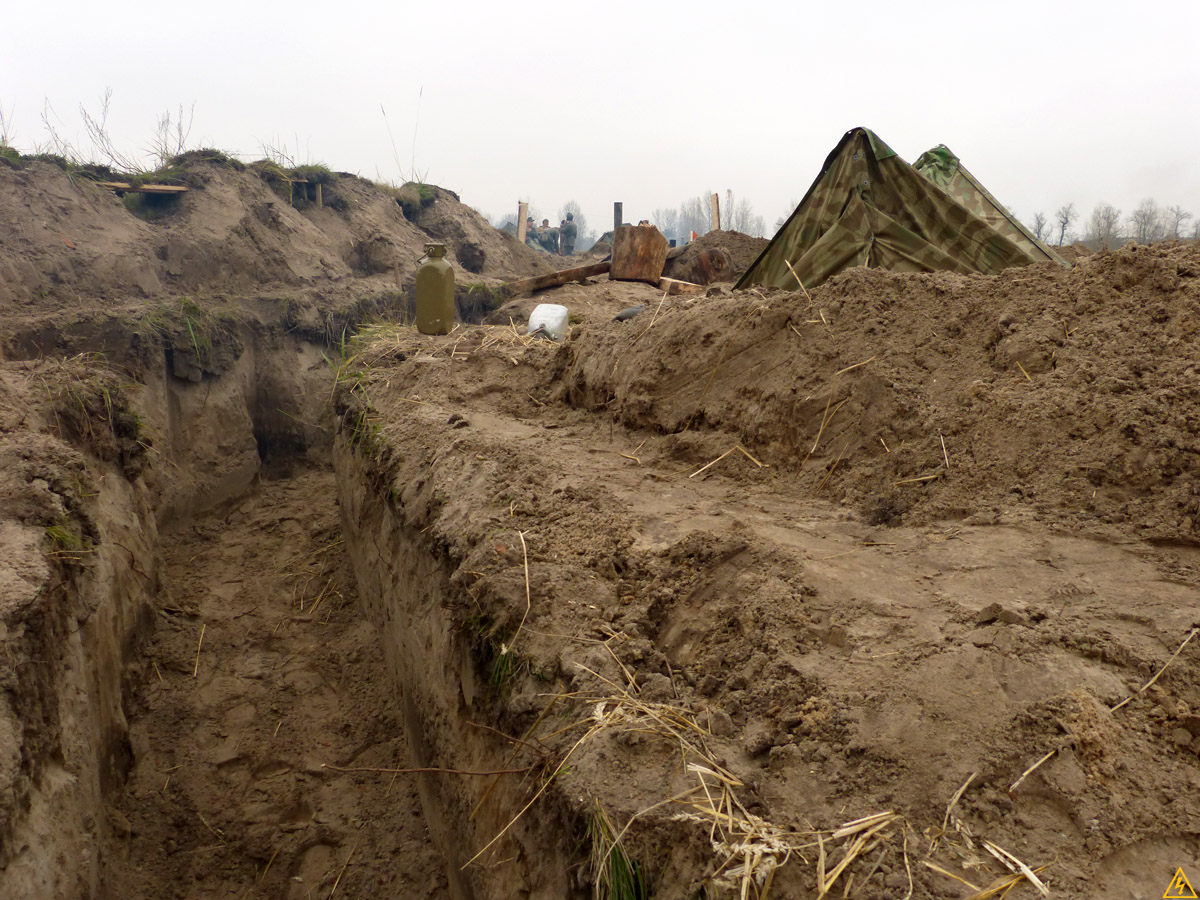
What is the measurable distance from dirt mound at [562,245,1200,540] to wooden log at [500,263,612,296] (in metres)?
6.30

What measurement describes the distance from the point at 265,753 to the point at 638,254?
755 centimetres

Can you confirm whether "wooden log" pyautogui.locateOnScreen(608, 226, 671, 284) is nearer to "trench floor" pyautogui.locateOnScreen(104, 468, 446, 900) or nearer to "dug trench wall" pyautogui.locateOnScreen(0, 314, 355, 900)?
"dug trench wall" pyautogui.locateOnScreen(0, 314, 355, 900)

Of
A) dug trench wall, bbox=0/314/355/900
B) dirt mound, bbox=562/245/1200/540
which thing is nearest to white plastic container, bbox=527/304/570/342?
dirt mound, bbox=562/245/1200/540

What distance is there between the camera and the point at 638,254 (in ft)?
32.6

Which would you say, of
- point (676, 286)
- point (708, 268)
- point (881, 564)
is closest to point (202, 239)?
point (676, 286)

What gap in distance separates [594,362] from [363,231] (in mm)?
9058

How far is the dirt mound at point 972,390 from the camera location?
2.36 metres

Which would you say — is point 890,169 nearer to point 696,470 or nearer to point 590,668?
point 696,470

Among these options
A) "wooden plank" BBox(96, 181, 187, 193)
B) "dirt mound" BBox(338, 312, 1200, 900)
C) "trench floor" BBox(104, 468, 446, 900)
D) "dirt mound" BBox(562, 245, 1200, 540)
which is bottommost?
"trench floor" BBox(104, 468, 446, 900)

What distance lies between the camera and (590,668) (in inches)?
86.1

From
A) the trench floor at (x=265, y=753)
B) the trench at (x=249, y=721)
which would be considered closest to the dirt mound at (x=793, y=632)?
the trench at (x=249, y=721)

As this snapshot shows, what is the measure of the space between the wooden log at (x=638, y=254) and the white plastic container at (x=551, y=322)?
335cm

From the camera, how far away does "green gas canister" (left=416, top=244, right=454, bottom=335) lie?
683 cm

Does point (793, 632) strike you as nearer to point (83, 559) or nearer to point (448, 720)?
point (448, 720)
